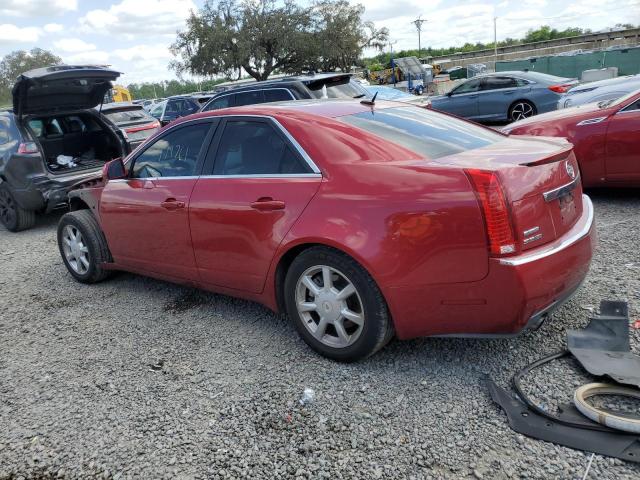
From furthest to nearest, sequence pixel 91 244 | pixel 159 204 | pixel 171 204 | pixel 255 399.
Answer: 1. pixel 91 244
2. pixel 159 204
3. pixel 171 204
4. pixel 255 399

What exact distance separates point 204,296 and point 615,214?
14.3 ft

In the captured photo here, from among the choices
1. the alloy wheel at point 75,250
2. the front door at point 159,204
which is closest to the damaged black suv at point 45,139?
the alloy wheel at point 75,250

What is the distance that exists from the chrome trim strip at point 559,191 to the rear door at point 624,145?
10.6 feet

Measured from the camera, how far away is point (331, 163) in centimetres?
320

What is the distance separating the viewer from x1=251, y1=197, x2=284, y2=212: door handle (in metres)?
3.35

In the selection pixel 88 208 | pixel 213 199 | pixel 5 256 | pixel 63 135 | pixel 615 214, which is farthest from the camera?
Answer: pixel 63 135

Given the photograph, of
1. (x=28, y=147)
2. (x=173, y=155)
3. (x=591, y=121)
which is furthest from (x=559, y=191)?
(x=28, y=147)

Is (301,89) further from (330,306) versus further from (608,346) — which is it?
(608,346)

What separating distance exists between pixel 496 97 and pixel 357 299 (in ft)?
41.8

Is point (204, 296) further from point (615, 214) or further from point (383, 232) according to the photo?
point (615, 214)

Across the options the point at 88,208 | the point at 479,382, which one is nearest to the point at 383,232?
the point at 479,382

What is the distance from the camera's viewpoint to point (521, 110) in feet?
46.1

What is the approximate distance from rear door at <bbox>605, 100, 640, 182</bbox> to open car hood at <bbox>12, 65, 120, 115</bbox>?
6199mm

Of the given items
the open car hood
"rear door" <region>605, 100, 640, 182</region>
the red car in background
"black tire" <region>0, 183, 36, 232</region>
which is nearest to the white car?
the red car in background
